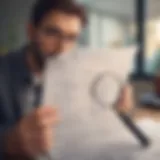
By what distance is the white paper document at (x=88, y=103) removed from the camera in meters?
0.48

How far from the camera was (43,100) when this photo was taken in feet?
1.55

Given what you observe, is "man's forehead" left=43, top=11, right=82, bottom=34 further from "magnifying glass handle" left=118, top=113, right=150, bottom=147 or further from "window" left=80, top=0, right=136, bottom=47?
"magnifying glass handle" left=118, top=113, right=150, bottom=147

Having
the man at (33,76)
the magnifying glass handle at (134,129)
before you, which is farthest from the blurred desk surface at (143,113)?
the man at (33,76)

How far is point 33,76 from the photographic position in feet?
1.58

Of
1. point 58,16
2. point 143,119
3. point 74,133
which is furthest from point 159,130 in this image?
point 58,16

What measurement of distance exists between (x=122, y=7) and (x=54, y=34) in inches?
4.7

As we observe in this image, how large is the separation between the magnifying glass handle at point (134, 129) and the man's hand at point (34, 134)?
0.36 ft

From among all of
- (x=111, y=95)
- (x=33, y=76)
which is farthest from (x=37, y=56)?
(x=111, y=95)

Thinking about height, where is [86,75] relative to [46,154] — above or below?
above

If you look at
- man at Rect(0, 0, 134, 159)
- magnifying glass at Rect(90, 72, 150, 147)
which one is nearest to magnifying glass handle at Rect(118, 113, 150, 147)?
magnifying glass at Rect(90, 72, 150, 147)

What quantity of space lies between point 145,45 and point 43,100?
189 millimetres

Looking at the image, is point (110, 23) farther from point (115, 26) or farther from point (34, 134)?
point (34, 134)

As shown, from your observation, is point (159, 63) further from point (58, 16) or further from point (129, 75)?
point (58, 16)

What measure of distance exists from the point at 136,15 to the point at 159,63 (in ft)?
0.29
